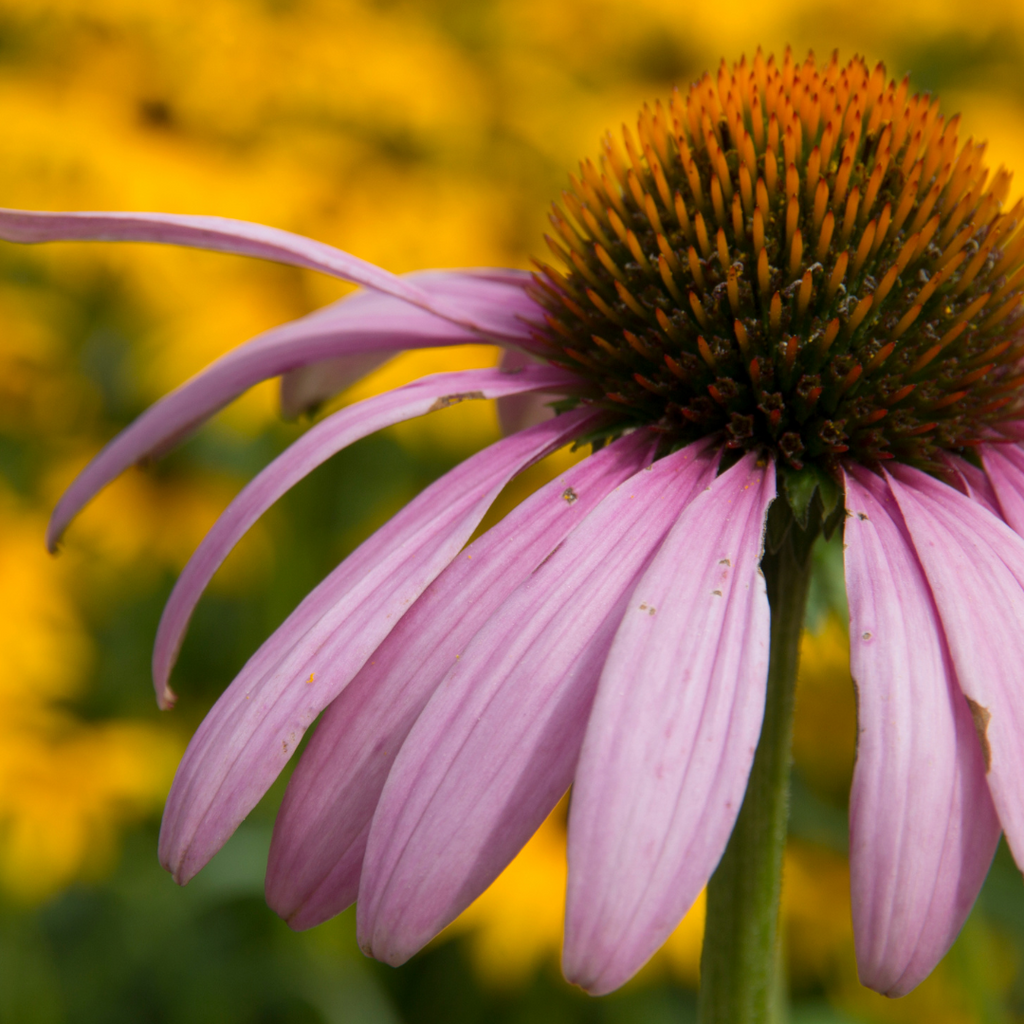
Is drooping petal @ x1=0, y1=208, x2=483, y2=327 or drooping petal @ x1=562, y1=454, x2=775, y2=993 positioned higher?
drooping petal @ x1=0, y1=208, x2=483, y2=327

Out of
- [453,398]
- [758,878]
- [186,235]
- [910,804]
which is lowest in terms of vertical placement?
[758,878]

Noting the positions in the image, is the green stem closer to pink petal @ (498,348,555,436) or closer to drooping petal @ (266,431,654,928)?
drooping petal @ (266,431,654,928)

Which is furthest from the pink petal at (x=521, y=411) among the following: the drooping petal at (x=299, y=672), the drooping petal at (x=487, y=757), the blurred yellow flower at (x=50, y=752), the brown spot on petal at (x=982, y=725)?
the blurred yellow flower at (x=50, y=752)

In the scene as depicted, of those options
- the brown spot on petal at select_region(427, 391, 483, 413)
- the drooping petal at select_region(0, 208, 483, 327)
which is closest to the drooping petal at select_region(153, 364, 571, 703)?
the brown spot on petal at select_region(427, 391, 483, 413)

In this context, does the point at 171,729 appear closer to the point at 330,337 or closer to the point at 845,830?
the point at 845,830

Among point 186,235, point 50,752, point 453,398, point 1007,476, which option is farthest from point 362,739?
point 50,752

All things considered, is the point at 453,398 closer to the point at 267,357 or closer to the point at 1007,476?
the point at 267,357
